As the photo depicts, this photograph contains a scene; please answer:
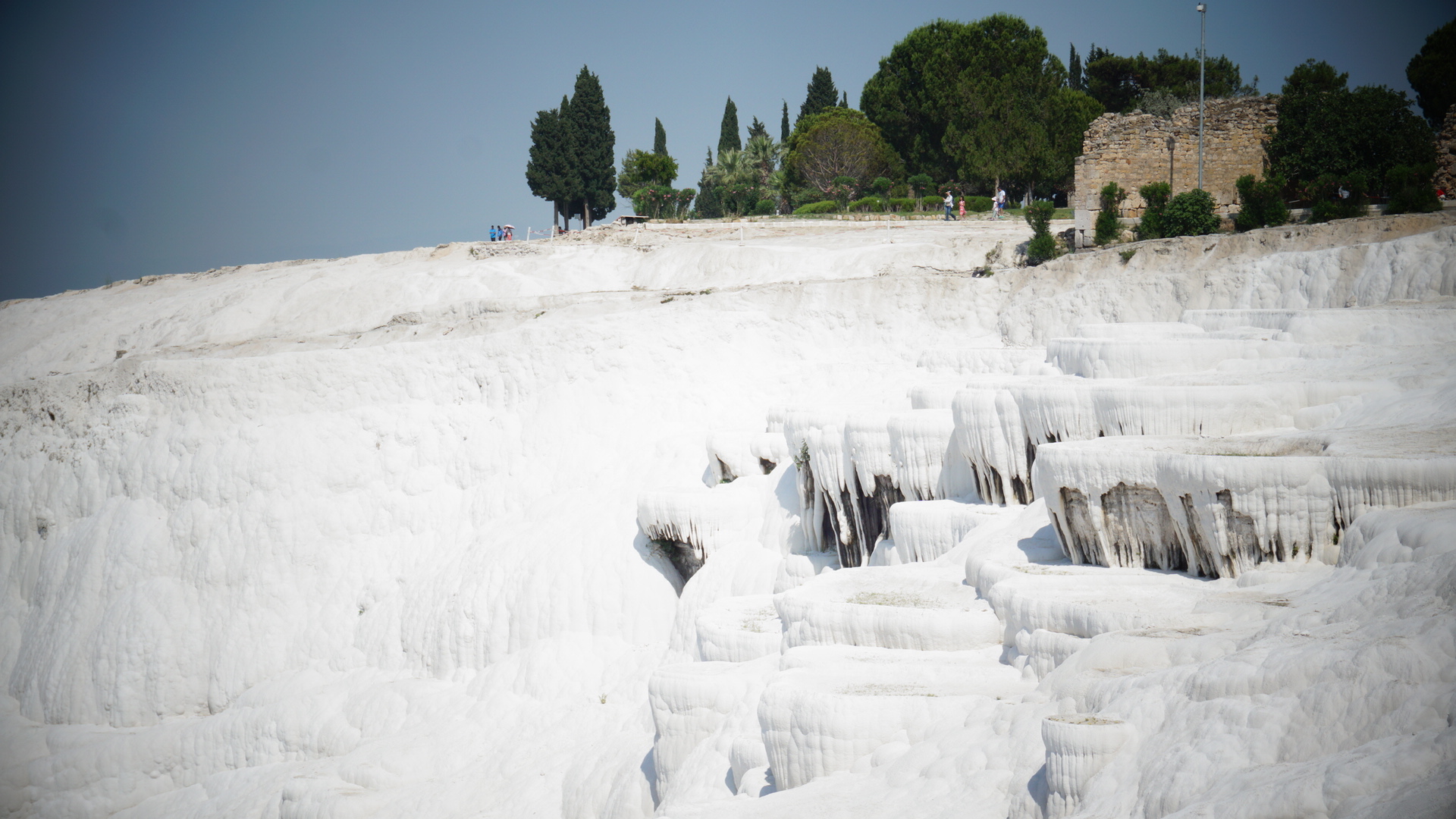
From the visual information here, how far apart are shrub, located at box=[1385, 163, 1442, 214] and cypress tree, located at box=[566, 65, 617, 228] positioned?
31559mm

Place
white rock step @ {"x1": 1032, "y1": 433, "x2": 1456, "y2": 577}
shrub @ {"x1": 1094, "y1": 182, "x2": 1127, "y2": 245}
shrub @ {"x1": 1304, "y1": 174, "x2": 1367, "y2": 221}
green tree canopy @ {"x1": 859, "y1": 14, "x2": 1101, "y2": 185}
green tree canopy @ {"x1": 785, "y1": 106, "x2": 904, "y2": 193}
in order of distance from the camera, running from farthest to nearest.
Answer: green tree canopy @ {"x1": 785, "y1": 106, "x2": 904, "y2": 193}, green tree canopy @ {"x1": 859, "y1": 14, "x2": 1101, "y2": 185}, shrub @ {"x1": 1094, "y1": 182, "x2": 1127, "y2": 245}, shrub @ {"x1": 1304, "y1": 174, "x2": 1367, "y2": 221}, white rock step @ {"x1": 1032, "y1": 433, "x2": 1456, "y2": 577}

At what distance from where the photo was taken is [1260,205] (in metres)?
21.2

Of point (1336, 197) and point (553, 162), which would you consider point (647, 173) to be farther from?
point (1336, 197)

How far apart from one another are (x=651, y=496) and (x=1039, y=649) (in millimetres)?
10078

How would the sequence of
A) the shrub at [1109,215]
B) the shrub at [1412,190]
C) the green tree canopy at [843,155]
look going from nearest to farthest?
1. the shrub at [1412,190]
2. the shrub at [1109,215]
3. the green tree canopy at [843,155]

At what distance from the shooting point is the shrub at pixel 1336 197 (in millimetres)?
20062

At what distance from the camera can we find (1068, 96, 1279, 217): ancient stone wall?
24688 mm

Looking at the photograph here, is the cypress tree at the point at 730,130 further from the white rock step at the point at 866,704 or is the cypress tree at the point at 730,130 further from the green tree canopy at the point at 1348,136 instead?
the white rock step at the point at 866,704

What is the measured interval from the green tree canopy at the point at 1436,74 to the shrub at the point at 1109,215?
14387 mm

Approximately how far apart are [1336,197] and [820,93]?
43.0 meters

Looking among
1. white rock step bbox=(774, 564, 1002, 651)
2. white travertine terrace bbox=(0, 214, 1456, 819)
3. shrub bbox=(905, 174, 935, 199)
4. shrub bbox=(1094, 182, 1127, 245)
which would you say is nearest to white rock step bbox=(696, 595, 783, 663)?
white travertine terrace bbox=(0, 214, 1456, 819)

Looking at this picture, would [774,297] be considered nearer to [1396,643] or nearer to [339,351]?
[339,351]

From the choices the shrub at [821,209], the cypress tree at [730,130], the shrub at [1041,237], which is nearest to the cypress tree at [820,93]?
the cypress tree at [730,130]

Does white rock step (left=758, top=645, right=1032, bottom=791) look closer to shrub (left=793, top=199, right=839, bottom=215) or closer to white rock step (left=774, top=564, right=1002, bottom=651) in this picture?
white rock step (left=774, top=564, right=1002, bottom=651)
